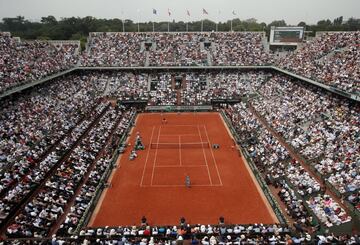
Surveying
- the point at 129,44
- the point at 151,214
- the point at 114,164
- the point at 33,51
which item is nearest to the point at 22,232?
the point at 151,214

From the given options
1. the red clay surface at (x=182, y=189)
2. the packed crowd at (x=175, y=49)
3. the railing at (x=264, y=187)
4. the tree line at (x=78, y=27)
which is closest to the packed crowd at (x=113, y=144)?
the railing at (x=264, y=187)

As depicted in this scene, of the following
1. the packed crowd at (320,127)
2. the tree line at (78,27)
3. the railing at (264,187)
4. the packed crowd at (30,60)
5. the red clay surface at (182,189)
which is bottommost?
the red clay surface at (182,189)

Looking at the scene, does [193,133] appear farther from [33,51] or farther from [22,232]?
[33,51]

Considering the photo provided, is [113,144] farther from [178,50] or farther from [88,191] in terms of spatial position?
[178,50]

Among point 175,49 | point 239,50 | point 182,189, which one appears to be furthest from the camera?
point 175,49

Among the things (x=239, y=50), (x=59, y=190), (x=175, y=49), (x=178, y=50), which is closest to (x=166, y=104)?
(x=178, y=50)

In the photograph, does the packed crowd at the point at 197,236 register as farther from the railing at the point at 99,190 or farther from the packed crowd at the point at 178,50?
the packed crowd at the point at 178,50
